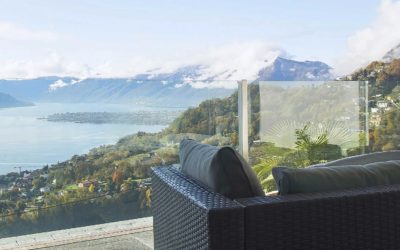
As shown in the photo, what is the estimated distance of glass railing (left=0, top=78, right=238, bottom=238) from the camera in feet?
13.2

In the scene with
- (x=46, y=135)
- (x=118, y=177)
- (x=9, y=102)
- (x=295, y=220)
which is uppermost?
(x=9, y=102)

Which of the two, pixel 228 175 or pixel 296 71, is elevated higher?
pixel 296 71

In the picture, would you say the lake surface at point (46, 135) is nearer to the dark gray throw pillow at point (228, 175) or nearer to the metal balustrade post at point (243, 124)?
the metal balustrade post at point (243, 124)

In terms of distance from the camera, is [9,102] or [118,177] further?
[118,177]

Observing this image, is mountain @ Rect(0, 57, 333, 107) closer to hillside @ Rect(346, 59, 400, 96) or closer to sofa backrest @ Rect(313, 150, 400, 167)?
hillside @ Rect(346, 59, 400, 96)

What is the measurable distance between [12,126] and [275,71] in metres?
2.93

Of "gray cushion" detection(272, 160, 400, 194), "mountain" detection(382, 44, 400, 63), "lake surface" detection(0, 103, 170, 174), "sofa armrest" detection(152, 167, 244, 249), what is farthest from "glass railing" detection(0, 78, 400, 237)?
"gray cushion" detection(272, 160, 400, 194)

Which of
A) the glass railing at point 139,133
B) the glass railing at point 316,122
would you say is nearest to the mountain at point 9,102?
the glass railing at point 139,133

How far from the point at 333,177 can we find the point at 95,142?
8.61 feet

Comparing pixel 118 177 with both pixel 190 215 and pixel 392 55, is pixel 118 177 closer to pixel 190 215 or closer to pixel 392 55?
pixel 190 215

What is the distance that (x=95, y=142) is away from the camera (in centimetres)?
432

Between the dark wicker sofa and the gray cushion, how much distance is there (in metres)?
0.05

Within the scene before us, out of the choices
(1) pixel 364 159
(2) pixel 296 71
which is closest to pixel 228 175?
(1) pixel 364 159

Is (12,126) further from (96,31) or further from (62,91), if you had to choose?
(96,31)
